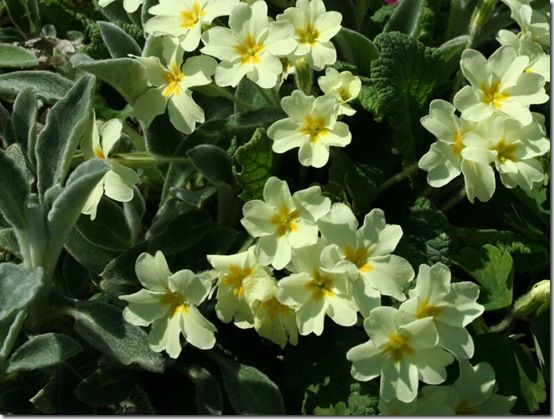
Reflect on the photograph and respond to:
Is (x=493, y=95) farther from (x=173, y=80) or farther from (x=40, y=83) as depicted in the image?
(x=40, y=83)

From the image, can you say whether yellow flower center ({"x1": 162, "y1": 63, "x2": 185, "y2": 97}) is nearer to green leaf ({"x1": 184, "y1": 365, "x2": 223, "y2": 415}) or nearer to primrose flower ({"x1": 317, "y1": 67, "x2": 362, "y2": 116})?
primrose flower ({"x1": 317, "y1": 67, "x2": 362, "y2": 116})

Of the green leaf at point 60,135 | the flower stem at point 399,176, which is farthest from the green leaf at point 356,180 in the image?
the green leaf at point 60,135

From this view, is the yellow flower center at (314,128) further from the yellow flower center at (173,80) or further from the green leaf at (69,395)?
the green leaf at (69,395)

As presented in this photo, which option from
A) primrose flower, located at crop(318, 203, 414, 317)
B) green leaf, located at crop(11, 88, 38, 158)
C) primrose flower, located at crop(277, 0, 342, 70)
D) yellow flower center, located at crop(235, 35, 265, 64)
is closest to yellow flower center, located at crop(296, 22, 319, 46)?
primrose flower, located at crop(277, 0, 342, 70)

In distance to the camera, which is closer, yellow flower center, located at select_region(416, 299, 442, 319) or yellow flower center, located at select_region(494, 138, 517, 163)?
yellow flower center, located at select_region(416, 299, 442, 319)

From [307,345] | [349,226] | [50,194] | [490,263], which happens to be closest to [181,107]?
[50,194]

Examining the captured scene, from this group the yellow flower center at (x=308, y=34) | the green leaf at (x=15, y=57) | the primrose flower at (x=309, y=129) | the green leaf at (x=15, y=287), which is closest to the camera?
the green leaf at (x=15, y=287)

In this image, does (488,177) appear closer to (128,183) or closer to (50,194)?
(128,183)
